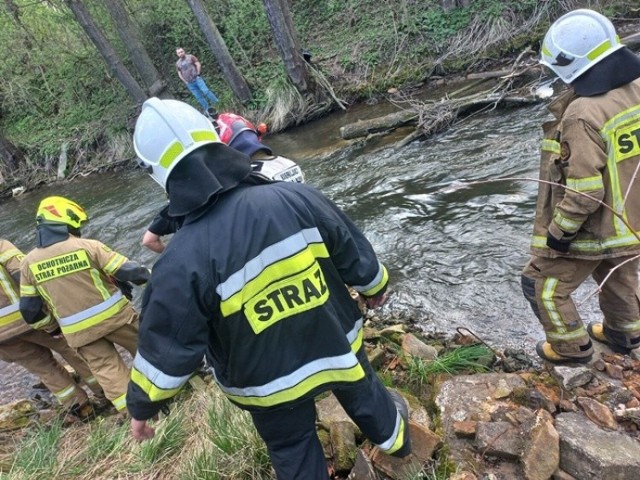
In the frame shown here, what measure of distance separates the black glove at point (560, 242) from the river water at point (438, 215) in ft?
1.98

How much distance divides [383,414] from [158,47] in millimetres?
15664

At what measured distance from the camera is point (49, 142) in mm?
14883

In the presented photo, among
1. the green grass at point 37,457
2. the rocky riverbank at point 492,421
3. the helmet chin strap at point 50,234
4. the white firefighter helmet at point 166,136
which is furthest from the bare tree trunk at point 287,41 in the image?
the white firefighter helmet at point 166,136

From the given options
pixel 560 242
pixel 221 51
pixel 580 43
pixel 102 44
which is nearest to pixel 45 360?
pixel 560 242

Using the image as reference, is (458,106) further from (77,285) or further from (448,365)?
(77,285)

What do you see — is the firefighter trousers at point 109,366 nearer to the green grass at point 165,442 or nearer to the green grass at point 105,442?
the green grass at point 105,442

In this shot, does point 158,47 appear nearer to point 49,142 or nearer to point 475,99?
point 49,142

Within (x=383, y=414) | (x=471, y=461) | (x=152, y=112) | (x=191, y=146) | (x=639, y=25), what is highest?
(x=152, y=112)

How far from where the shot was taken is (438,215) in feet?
18.0

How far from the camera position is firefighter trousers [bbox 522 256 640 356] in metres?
2.62

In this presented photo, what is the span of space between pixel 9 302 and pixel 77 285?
31.8 inches

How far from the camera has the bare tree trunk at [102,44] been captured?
11.6m

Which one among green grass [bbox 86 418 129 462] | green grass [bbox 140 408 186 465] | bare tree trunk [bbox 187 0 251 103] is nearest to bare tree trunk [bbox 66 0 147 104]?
bare tree trunk [bbox 187 0 251 103]

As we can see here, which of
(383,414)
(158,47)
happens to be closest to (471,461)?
(383,414)
